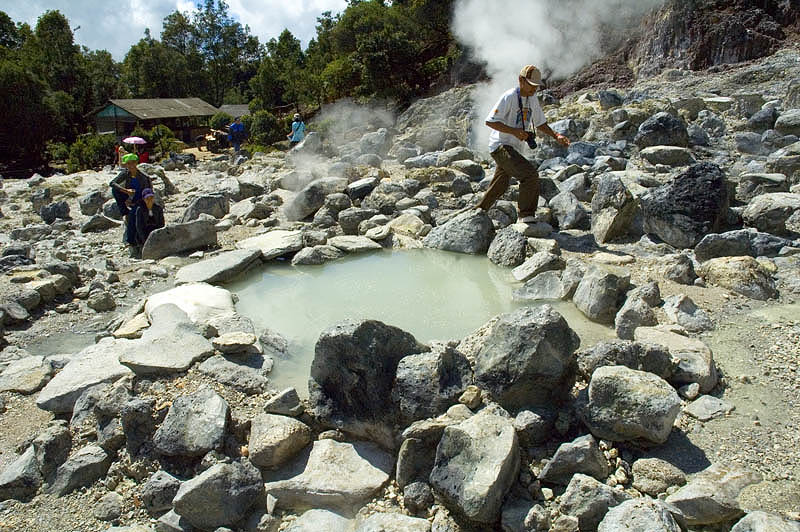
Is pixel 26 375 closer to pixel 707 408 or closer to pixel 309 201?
pixel 309 201

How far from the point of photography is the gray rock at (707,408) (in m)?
2.78

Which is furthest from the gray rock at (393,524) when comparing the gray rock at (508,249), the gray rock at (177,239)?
the gray rock at (177,239)

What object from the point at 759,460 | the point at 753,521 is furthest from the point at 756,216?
the point at 753,521

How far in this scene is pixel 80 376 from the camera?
3.51 metres

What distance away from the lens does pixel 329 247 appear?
5.92m

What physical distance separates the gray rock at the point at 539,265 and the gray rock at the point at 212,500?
3.02m

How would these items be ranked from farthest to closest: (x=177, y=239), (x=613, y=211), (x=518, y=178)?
(x=177, y=239)
(x=518, y=178)
(x=613, y=211)

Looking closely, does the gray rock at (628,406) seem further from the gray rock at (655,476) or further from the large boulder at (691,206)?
the large boulder at (691,206)

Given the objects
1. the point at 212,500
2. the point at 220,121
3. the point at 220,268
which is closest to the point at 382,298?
the point at 220,268

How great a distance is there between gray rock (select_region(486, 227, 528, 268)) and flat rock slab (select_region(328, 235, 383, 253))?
126 cm

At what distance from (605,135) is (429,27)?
15.7 metres

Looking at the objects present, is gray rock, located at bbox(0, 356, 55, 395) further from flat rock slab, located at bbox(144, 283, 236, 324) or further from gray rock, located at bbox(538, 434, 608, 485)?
gray rock, located at bbox(538, 434, 608, 485)

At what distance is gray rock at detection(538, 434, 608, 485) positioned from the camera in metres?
2.47

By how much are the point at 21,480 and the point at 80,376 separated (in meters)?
0.74
